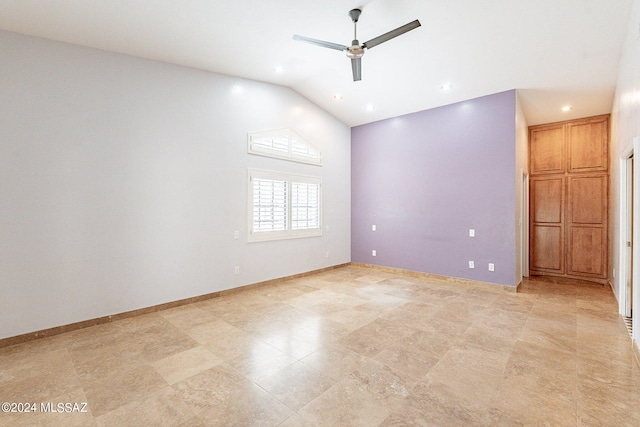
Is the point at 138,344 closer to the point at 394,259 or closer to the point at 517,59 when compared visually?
the point at 394,259

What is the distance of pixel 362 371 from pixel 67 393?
230 centimetres

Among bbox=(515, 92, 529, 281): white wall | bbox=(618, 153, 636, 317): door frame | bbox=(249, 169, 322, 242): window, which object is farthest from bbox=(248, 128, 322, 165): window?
bbox=(618, 153, 636, 317): door frame

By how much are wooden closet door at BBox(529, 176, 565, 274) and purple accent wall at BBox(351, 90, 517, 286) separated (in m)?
1.86

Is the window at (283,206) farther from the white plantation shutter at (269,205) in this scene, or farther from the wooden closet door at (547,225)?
the wooden closet door at (547,225)

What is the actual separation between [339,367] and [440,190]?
4175 mm

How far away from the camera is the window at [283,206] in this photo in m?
5.05

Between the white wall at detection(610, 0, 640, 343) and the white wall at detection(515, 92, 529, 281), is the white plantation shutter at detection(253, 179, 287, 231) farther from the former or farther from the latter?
the white wall at detection(610, 0, 640, 343)

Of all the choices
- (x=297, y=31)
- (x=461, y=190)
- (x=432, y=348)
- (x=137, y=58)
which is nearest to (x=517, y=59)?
(x=461, y=190)

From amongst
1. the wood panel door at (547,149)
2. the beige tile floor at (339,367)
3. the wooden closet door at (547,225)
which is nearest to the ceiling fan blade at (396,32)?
the beige tile floor at (339,367)

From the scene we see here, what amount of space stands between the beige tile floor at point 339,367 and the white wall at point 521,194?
4.41 ft

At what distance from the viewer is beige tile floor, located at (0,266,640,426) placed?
195 centimetres

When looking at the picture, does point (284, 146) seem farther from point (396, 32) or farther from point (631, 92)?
point (631, 92)

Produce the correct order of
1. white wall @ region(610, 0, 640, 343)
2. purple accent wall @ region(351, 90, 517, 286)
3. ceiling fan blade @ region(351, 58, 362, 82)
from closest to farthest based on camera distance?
white wall @ region(610, 0, 640, 343) → ceiling fan blade @ region(351, 58, 362, 82) → purple accent wall @ region(351, 90, 517, 286)

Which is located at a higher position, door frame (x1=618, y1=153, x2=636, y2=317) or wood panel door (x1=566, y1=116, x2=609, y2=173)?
wood panel door (x1=566, y1=116, x2=609, y2=173)
